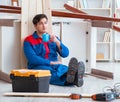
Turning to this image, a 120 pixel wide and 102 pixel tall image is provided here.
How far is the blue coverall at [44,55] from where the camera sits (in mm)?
3606

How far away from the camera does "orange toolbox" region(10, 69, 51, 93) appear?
2.98 m

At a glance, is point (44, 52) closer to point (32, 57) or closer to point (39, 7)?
point (32, 57)

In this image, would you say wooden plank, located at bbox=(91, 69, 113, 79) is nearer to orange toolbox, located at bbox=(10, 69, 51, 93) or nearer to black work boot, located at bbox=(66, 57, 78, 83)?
black work boot, located at bbox=(66, 57, 78, 83)

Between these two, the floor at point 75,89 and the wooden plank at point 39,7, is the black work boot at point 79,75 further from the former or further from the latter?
the wooden plank at point 39,7

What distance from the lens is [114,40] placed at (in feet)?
23.0

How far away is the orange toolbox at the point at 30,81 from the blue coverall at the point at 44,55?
52 cm

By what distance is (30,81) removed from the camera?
9.82 feet

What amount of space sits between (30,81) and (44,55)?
79cm

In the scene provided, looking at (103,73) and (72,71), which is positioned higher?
(72,71)

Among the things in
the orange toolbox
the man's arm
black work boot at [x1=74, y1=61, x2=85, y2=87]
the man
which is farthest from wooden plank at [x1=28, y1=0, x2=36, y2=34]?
the orange toolbox

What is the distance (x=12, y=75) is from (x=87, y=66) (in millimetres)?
1570

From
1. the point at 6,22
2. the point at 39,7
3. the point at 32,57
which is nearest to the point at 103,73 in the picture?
the point at 32,57

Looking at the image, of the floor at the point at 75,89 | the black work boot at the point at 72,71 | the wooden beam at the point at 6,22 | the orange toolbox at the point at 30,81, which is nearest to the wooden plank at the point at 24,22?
the wooden beam at the point at 6,22

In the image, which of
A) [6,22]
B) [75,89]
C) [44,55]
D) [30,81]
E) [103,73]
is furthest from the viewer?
[103,73]
